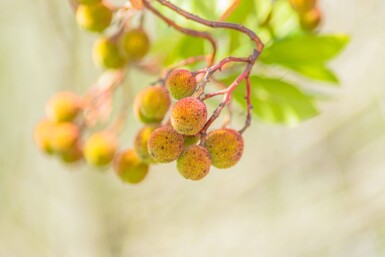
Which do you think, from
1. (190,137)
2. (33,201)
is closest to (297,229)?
(33,201)

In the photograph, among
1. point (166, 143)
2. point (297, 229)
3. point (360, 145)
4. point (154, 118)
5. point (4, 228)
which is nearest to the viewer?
point (166, 143)

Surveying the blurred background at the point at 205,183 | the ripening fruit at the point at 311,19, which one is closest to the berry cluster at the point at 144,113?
the ripening fruit at the point at 311,19

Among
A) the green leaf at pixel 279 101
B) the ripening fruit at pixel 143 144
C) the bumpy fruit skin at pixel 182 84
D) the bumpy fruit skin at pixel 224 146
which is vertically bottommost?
the green leaf at pixel 279 101

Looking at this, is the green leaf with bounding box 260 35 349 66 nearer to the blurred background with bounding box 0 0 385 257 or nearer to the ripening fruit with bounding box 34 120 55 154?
the ripening fruit with bounding box 34 120 55 154

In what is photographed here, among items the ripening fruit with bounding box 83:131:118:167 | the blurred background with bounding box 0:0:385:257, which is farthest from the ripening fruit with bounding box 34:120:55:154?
the blurred background with bounding box 0:0:385:257

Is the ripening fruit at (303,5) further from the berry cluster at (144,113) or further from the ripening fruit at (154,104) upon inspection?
the ripening fruit at (154,104)

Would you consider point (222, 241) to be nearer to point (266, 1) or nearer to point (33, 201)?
point (33, 201)

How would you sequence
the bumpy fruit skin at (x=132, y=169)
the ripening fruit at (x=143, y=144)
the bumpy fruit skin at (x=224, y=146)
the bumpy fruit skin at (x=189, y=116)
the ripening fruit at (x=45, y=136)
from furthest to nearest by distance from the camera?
the ripening fruit at (x=45, y=136) < the bumpy fruit skin at (x=132, y=169) < the ripening fruit at (x=143, y=144) < the bumpy fruit skin at (x=224, y=146) < the bumpy fruit skin at (x=189, y=116)

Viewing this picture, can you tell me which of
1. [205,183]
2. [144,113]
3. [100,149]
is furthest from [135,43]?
[205,183]
